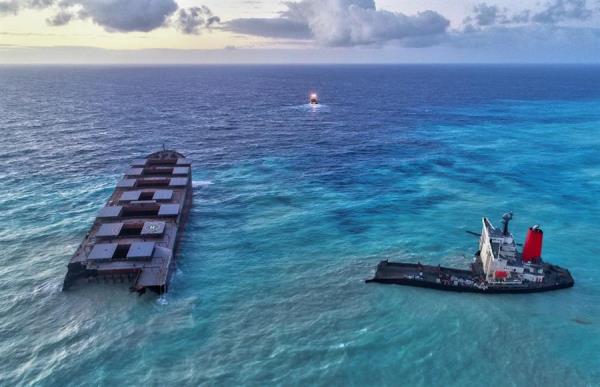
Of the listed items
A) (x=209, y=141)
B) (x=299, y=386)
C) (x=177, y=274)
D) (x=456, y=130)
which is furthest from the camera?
(x=456, y=130)

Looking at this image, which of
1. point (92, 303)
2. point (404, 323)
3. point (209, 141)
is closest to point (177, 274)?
point (92, 303)

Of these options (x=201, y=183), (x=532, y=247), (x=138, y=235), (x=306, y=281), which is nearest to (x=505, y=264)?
(x=532, y=247)

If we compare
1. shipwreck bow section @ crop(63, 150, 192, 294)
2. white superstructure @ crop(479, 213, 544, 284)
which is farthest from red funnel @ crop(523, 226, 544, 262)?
shipwreck bow section @ crop(63, 150, 192, 294)

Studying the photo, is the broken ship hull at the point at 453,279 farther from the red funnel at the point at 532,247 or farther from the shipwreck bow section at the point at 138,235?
the shipwreck bow section at the point at 138,235

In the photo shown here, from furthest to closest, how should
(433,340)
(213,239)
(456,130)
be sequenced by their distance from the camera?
(456,130), (213,239), (433,340)

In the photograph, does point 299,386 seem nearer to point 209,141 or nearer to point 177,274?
point 177,274

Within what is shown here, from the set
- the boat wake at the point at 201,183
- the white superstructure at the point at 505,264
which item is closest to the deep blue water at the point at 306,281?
the boat wake at the point at 201,183

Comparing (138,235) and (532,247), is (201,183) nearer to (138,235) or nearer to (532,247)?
(138,235)
